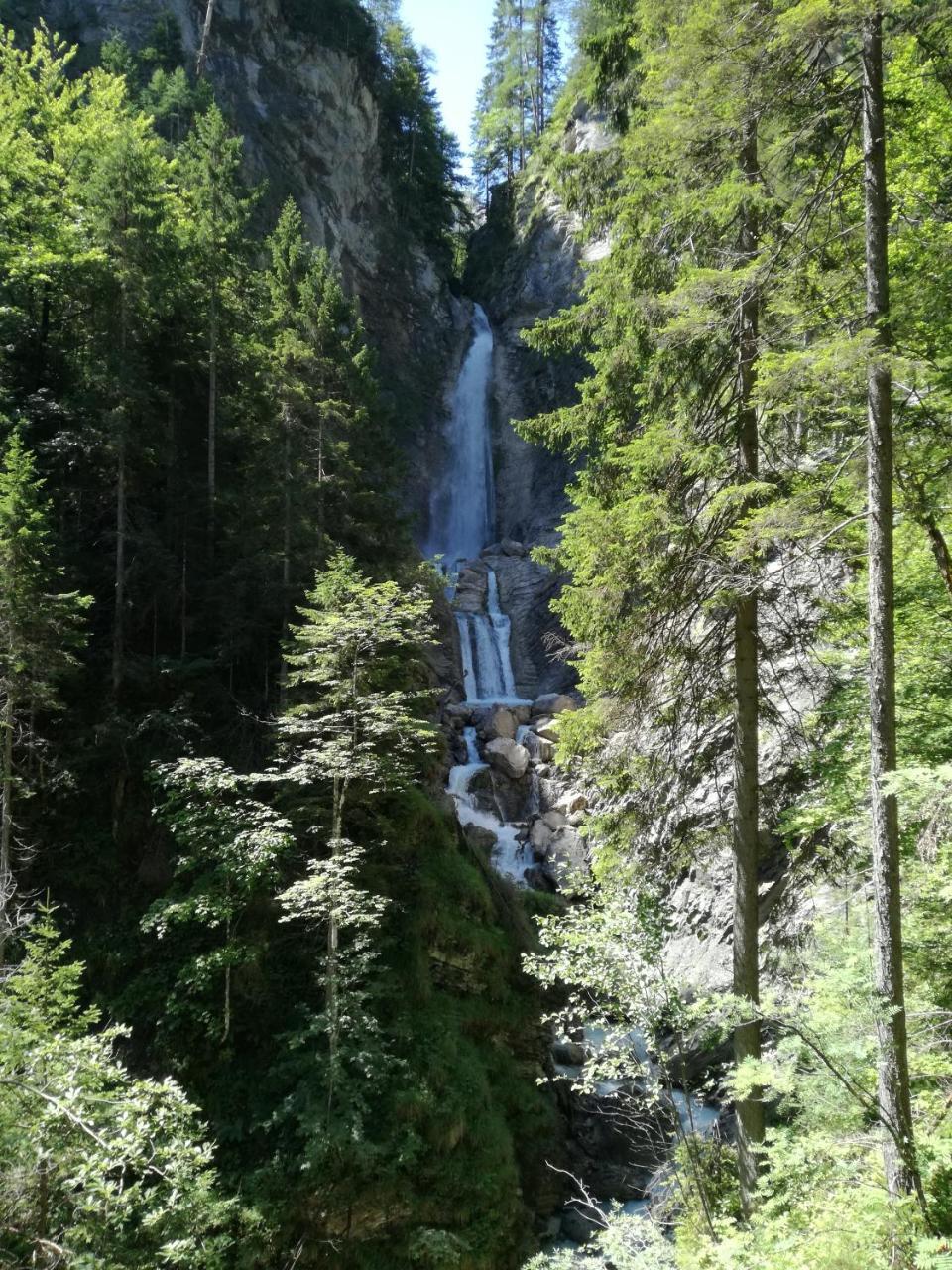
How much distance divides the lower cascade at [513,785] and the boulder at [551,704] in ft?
0.19

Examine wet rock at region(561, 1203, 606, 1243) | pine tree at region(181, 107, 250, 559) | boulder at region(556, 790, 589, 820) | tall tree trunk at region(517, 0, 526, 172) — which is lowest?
wet rock at region(561, 1203, 606, 1243)

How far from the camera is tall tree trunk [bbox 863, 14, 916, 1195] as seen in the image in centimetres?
442

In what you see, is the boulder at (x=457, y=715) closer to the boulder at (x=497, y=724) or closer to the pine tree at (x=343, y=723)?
the boulder at (x=497, y=724)

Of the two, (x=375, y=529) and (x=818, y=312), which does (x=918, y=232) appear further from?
(x=375, y=529)

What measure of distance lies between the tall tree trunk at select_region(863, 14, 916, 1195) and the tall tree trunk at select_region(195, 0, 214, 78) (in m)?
34.4

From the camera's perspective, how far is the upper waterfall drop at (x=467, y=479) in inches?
1580

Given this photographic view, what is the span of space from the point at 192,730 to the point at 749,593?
9.08 meters

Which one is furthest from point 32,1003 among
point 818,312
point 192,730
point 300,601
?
point 818,312

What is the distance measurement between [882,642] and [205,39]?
39.1m

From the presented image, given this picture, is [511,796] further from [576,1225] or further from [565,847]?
[576,1225]

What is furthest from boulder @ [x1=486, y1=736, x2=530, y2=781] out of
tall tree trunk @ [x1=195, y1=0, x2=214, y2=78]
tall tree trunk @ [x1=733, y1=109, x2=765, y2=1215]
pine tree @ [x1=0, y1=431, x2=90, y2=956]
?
tall tree trunk @ [x1=195, y1=0, x2=214, y2=78]

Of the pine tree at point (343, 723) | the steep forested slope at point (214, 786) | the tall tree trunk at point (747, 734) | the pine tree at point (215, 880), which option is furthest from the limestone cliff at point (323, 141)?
the tall tree trunk at point (747, 734)

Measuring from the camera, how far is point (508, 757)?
22.9 metres

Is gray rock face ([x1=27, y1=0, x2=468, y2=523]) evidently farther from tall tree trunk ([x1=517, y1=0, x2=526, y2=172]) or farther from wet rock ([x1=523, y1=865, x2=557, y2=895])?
wet rock ([x1=523, y1=865, x2=557, y2=895])
